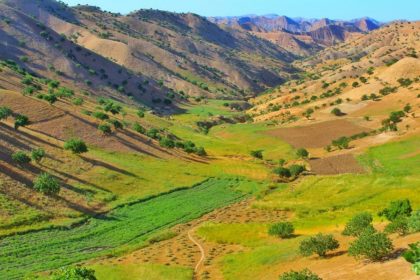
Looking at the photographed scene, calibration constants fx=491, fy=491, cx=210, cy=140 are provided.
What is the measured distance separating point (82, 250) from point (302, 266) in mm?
24033

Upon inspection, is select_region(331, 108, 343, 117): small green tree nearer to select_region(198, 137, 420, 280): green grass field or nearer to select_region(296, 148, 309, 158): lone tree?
select_region(296, 148, 309, 158): lone tree

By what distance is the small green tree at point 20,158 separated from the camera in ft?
217

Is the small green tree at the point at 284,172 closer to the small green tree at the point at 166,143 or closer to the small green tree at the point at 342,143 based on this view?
the small green tree at the point at 166,143

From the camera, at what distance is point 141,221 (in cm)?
6116

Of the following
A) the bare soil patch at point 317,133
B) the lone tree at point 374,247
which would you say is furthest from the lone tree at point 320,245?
the bare soil patch at point 317,133

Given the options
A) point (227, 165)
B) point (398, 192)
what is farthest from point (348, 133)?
point (398, 192)

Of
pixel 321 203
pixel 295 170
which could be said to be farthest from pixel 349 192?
pixel 295 170

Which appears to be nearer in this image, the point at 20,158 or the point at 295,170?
the point at 20,158

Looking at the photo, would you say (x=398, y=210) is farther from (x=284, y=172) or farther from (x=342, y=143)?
(x=342, y=143)

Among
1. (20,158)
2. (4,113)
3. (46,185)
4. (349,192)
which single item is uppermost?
(349,192)

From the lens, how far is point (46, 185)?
6109cm

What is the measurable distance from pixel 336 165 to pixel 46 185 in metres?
53.8

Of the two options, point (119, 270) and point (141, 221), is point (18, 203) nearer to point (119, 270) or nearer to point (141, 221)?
point (141, 221)

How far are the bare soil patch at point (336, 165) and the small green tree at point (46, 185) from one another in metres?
47.2
